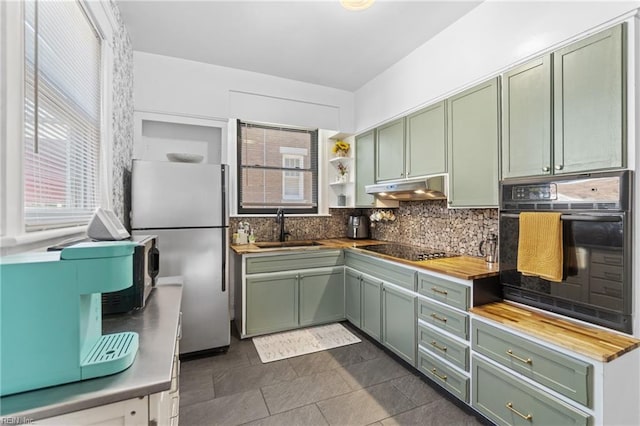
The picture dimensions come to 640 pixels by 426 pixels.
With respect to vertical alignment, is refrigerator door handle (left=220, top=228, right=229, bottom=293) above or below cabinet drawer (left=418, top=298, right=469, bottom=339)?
above

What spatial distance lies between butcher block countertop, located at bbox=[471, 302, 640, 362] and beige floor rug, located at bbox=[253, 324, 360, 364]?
5.03ft

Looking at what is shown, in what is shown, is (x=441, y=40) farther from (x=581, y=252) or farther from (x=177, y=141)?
(x=177, y=141)

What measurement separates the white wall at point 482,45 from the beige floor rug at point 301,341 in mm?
2365

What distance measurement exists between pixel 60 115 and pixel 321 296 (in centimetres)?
266

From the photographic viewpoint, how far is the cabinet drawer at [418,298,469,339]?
1979mm

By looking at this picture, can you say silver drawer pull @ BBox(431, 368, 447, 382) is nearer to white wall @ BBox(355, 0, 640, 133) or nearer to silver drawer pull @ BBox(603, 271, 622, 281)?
silver drawer pull @ BBox(603, 271, 622, 281)

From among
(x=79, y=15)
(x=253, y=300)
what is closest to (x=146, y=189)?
(x=79, y=15)

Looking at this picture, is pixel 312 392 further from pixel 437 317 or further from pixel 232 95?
pixel 232 95

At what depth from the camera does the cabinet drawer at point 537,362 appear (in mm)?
1356

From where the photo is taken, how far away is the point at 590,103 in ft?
5.09

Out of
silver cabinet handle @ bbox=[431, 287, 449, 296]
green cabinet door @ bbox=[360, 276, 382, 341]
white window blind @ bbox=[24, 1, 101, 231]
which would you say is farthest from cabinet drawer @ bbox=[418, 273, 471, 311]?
white window blind @ bbox=[24, 1, 101, 231]

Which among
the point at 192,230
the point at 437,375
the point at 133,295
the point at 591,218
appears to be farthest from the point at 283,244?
the point at 591,218

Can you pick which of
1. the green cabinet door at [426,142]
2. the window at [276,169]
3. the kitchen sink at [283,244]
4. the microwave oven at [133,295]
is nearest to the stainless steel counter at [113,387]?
the microwave oven at [133,295]

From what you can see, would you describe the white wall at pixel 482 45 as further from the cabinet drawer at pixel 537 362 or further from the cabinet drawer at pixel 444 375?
the cabinet drawer at pixel 444 375
